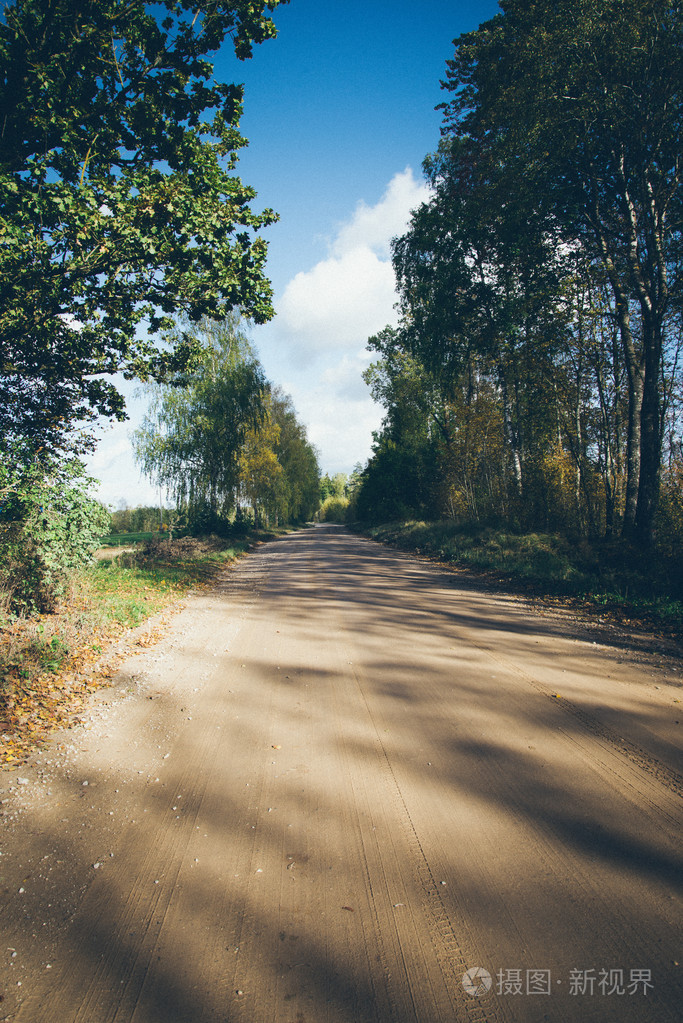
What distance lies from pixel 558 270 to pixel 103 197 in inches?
419

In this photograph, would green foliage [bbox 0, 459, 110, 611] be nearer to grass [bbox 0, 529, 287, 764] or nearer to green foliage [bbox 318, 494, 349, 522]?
grass [bbox 0, 529, 287, 764]

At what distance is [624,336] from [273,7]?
9707 mm

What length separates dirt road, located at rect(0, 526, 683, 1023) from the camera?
1.68m

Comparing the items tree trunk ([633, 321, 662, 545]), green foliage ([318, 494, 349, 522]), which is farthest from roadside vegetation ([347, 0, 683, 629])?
green foliage ([318, 494, 349, 522])

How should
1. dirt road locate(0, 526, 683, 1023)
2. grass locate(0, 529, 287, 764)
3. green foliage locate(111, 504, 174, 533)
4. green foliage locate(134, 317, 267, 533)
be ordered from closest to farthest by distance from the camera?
1. dirt road locate(0, 526, 683, 1023)
2. grass locate(0, 529, 287, 764)
3. green foliage locate(134, 317, 267, 533)
4. green foliage locate(111, 504, 174, 533)

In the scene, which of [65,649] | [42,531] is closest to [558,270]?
[42,531]

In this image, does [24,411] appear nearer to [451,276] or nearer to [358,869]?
[358,869]

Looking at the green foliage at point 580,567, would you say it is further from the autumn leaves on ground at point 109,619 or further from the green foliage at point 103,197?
the green foliage at point 103,197

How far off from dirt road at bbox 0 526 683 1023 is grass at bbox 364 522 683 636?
3.06 meters

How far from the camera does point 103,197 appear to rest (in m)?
6.52

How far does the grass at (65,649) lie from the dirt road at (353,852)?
37cm

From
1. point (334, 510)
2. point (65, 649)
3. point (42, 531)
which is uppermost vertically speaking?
point (334, 510)

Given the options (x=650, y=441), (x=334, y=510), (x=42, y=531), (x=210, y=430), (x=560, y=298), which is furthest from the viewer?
(x=334, y=510)

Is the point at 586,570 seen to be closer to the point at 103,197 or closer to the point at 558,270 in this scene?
the point at 558,270
